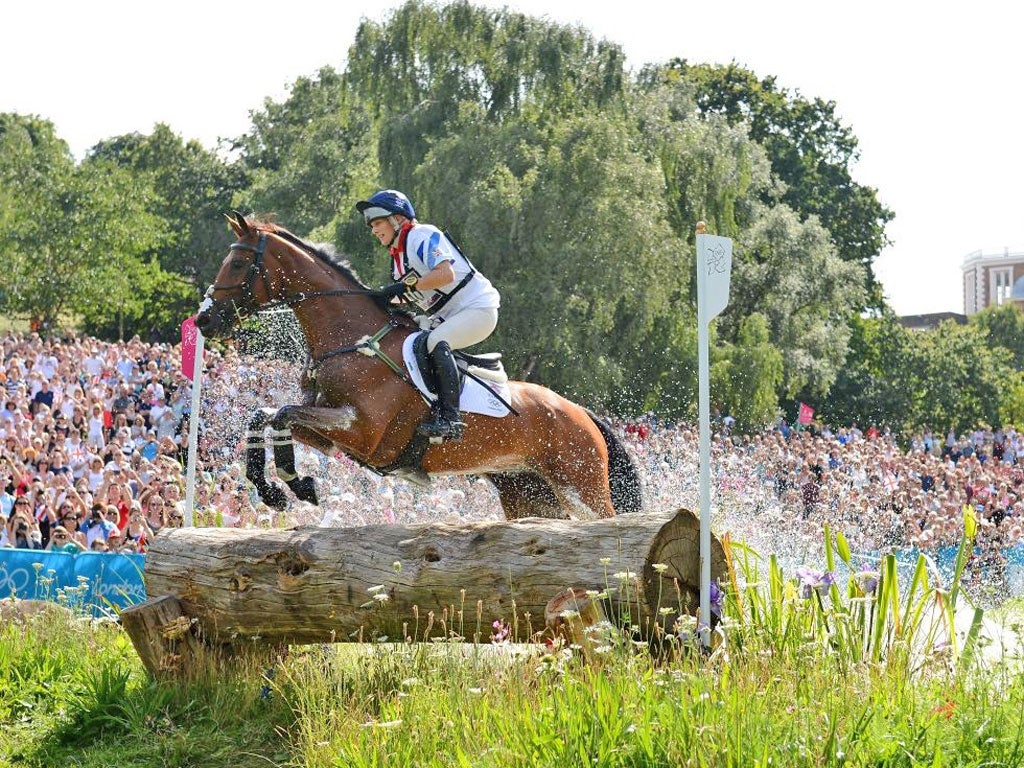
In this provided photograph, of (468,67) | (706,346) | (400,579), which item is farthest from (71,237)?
(706,346)

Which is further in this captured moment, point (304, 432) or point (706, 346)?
point (304, 432)

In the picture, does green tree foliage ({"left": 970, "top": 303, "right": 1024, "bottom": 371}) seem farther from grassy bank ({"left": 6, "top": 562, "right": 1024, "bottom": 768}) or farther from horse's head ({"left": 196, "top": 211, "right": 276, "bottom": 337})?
grassy bank ({"left": 6, "top": 562, "right": 1024, "bottom": 768})

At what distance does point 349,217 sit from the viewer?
29.0 meters

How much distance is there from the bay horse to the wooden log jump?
1.22 metres

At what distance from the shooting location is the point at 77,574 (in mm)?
9898

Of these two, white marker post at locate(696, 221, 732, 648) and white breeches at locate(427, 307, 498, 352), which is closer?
white marker post at locate(696, 221, 732, 648)

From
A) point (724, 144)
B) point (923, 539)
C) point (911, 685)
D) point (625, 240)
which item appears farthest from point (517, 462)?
point (724, 144)

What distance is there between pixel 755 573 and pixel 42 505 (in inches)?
314

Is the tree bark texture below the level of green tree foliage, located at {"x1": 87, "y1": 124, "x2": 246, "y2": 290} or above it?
below

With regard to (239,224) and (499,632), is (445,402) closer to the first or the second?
(239,224)

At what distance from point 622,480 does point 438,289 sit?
2166 millimetres

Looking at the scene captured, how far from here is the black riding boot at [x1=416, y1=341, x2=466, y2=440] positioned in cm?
854

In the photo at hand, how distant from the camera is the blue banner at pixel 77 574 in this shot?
9.58 m

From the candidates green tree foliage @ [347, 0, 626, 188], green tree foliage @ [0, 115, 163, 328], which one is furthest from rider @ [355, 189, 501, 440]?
green tree foliage @ [0, 115, 163, 328]
